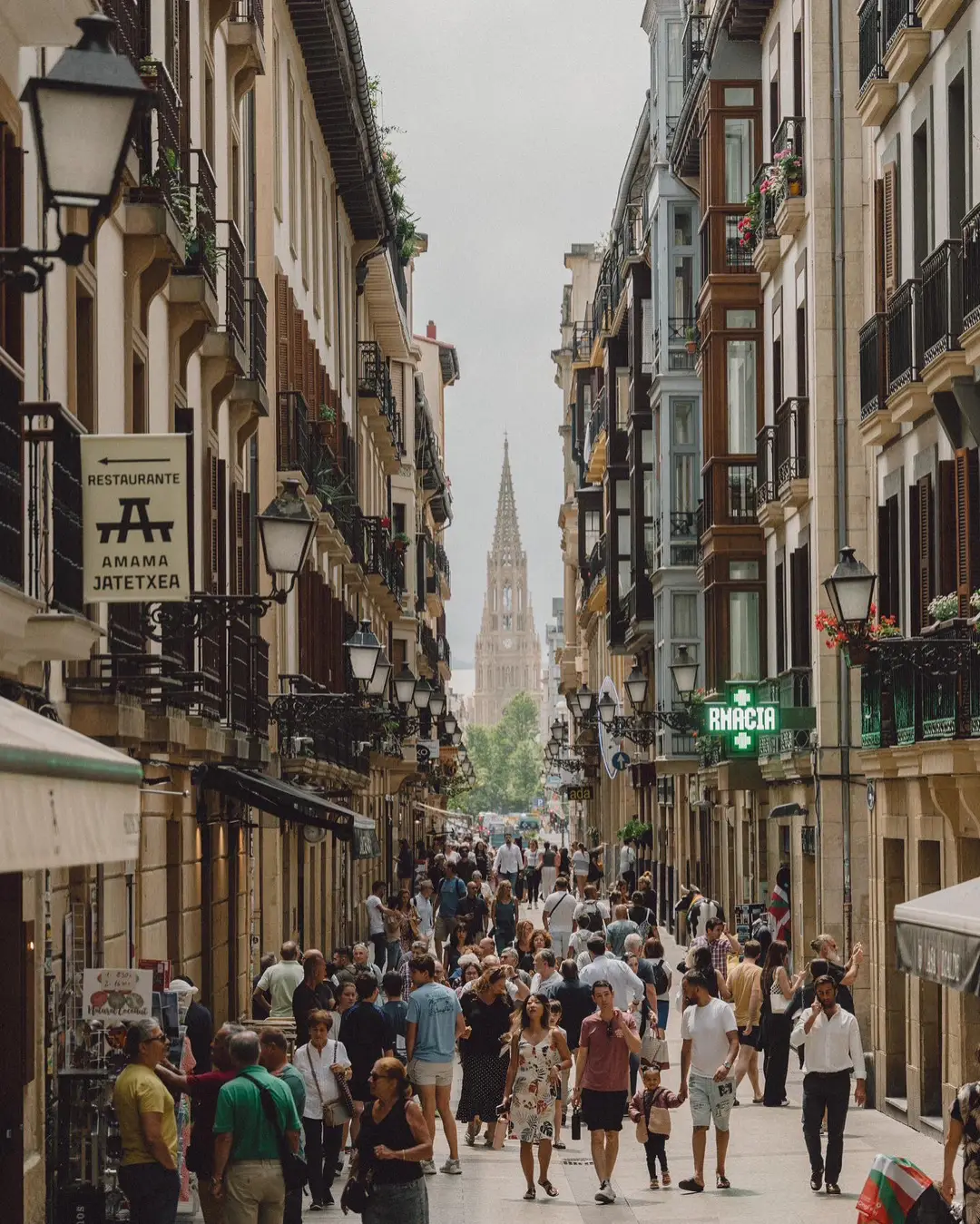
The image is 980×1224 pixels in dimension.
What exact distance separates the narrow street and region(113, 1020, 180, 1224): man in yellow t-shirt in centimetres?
413

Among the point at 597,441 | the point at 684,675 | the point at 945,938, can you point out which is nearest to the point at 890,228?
the point at 684,675

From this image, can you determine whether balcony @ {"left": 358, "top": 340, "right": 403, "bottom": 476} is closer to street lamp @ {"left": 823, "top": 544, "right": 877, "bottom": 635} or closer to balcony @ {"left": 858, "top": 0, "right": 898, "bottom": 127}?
balcony @ {"left": 858, "top": 0, "right": 898, "bottom": 127}

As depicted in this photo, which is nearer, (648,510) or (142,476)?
(142,476)

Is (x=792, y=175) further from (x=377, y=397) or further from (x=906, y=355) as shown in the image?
(x=377, y=397)

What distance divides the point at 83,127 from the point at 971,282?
13.1 metres

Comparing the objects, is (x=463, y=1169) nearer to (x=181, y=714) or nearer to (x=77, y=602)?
(x=181, y=714)

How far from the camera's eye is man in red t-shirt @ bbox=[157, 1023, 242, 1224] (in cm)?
1334

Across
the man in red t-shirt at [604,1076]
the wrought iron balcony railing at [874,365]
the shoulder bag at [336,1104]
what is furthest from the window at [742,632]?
the shoulder bag at [336,1104]

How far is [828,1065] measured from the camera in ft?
59.5

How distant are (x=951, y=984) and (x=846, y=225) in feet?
62.4

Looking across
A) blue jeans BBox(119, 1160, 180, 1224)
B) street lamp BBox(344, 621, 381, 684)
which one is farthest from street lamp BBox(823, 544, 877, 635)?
street lamp BBox(344, 621, 381, 684)

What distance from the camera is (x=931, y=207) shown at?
2217cm

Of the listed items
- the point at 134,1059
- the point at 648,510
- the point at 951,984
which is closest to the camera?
the point at 951,984

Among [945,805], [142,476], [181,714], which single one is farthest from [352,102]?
[142,476]
